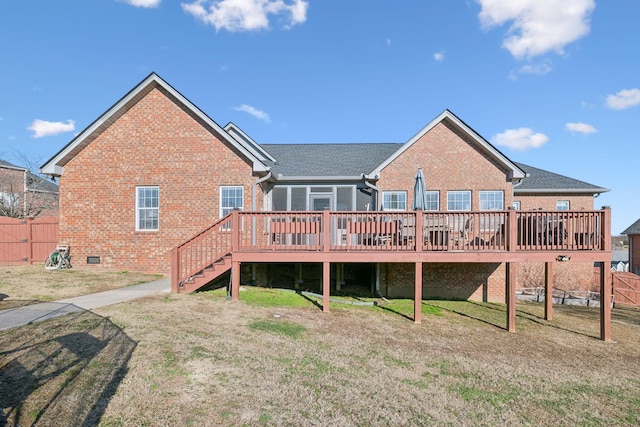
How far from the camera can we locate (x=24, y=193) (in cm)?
2491

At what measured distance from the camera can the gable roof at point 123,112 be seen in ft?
40.8

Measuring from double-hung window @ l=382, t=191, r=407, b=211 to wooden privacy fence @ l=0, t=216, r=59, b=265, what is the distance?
41.7 ft

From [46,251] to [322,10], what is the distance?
1543cm

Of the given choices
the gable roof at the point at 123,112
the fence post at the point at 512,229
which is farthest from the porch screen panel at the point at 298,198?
the fence post at the point at 512,229

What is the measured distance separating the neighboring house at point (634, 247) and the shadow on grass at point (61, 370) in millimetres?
30593

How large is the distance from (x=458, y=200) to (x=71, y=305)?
11716mm

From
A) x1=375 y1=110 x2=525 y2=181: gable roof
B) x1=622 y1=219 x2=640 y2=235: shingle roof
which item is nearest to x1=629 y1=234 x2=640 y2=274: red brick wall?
x1=622 y1=219 x2=640 y2=235: shingle roof

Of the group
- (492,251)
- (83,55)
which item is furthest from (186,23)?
(492,251)

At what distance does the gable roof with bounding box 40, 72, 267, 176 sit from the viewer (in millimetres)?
12430

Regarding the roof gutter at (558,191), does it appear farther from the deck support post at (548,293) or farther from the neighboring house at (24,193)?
the neighboring house at (24,193)

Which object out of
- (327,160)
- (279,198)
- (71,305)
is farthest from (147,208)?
(327,160)

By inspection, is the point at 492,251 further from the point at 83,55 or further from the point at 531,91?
the point at 83,55

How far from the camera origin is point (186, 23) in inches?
→ 661

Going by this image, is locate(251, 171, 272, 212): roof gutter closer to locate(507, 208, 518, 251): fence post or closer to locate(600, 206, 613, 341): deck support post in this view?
locate(507, 208, 518, 251): fence post
